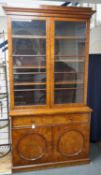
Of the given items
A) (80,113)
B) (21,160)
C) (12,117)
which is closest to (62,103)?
(80,113)

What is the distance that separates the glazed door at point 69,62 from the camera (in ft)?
9.40

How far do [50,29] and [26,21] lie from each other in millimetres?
338

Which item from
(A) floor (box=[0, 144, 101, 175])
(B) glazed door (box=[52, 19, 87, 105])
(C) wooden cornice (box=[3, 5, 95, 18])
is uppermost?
(C) wooden cornice (box=[3, 5, 95, 18])

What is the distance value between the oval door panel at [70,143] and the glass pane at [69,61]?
0.48 m

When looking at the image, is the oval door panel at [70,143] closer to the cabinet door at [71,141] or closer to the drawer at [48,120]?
the cabinet door at [71,141]

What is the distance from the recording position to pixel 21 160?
2.85 meters

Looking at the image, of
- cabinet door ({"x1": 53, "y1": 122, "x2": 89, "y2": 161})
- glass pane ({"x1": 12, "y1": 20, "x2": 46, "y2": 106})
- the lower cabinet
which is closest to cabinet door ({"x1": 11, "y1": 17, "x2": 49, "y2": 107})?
glass pane ({"x1": 12, "y1": 20, "x2": 46, "y2": 106})

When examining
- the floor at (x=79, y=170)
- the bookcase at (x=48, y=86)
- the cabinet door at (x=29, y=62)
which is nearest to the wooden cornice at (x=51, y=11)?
the bookcase at (x=48, y=86)

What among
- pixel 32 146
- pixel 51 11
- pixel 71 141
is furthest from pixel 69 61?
pixel 32 146

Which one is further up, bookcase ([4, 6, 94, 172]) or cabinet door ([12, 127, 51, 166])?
bookcase ([4, 6, 94, 172])

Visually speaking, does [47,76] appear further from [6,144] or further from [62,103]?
[6,144]

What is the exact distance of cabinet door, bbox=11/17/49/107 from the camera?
2744mm

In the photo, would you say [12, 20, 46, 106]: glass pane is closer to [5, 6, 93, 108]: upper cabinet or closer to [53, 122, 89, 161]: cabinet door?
[5, 6, 93, 108]: upper cabinet

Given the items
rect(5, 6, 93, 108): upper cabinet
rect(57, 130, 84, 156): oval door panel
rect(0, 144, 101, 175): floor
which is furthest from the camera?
rect(57, 130, 84, 156): oval door panel
